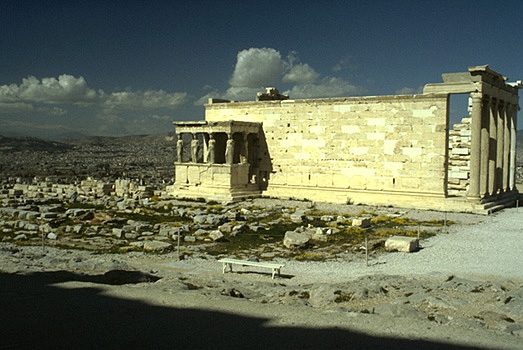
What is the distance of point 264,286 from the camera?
34.6 ft

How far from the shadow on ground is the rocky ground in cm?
2

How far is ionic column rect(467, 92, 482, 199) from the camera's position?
21.5 meters

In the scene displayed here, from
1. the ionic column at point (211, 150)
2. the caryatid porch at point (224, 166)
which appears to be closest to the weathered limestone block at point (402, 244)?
the caryatid porch at point (224, 166)

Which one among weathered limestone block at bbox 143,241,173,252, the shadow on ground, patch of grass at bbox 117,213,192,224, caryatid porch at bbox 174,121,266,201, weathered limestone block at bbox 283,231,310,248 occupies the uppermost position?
caryatid porch at bbox 174,121,266,201

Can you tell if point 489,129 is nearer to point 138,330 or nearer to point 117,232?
point 117,232

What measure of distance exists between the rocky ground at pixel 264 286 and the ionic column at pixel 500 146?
5.56 metres

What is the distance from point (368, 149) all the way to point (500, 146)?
251 inches

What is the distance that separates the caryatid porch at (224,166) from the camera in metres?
26.1

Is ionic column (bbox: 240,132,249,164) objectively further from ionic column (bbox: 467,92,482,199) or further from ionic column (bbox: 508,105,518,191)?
ionic column (bbox: 508,105,518,191)

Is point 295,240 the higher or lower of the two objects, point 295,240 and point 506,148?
the lower

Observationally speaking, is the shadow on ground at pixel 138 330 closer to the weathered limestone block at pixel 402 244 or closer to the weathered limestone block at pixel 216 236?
the weathered limestone block at pixel 402 244

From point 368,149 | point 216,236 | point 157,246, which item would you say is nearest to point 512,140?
A: point 368,149

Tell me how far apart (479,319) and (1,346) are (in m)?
6.43

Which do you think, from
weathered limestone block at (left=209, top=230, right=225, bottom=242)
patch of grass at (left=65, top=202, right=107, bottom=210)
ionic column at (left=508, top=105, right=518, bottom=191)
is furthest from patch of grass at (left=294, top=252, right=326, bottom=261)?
ionic column at (left=508, top=105, right=518, bottom=191)
